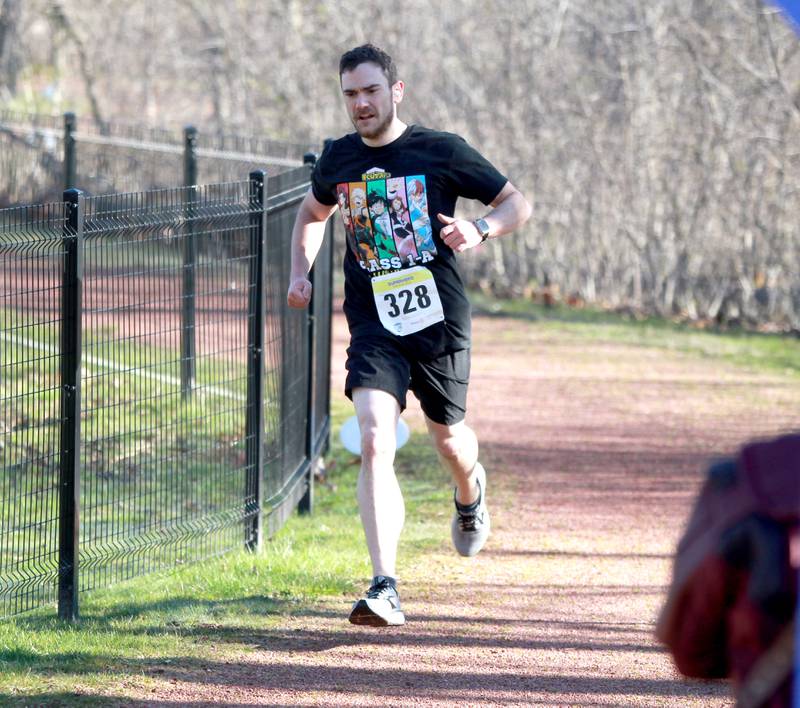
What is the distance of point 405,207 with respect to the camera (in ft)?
18.0

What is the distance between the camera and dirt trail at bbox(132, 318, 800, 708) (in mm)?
4965

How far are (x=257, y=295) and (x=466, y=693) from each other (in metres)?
2.90

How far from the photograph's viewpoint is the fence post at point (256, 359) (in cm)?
699

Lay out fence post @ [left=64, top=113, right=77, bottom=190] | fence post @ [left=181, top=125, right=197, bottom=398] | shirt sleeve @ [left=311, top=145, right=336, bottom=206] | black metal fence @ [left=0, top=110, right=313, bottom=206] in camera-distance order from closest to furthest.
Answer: shirt sleeve @ [left=311, top=145, right=336, bottom=206], fence post @ [left=181, top=125, right=197, bottom=398], fence post @ [left=64, top=113, right=77, bottom=190], black metal fence @ [left=0, top=110, right=313, bottom=206]

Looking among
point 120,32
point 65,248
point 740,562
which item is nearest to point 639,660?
point 65,248

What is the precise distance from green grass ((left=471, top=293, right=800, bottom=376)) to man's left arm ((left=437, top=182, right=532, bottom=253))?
30.4ft

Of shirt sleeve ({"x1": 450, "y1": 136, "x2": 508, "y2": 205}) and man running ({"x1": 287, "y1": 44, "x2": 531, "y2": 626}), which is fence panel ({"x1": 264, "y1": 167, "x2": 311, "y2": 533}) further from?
shirt sleeve ({"x1": 450, "y1": 136, "x2": 508, "y2": 205})

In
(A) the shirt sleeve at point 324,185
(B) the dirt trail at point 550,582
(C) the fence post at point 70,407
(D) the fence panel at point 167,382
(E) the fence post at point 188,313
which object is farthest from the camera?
(E) the fence post at point 188,313

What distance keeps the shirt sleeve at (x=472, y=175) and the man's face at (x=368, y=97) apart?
1.12ft

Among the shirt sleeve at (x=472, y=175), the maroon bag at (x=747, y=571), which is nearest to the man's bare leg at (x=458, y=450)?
the shirt sleeve at (x=472, y=175)

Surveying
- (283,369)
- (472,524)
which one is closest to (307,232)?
(472,524)

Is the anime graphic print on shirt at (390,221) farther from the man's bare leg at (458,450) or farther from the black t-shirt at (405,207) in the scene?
the man's bare leg at (458,450)

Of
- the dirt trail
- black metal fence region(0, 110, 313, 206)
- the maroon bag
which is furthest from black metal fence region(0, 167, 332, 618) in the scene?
black metal fence region(0, 110, 313, 206)

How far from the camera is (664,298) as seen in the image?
18.3 metres
